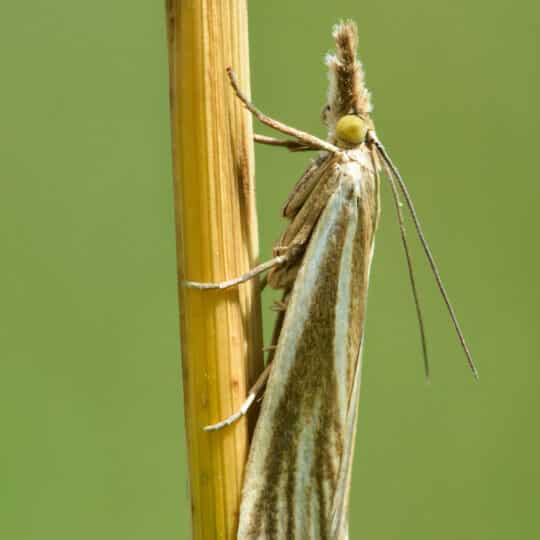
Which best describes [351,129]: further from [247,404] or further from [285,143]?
[247,404]

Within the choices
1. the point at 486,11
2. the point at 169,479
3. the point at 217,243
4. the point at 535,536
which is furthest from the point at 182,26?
the point at 486,11

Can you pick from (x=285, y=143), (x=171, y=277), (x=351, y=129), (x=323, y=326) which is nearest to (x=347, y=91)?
(x=351, y=129)

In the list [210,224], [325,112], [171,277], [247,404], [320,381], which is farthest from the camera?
[171,277]

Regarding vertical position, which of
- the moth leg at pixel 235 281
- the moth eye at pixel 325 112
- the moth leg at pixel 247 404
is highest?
the moth eye at pixel 325 112

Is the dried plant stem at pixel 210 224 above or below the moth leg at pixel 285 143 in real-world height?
below

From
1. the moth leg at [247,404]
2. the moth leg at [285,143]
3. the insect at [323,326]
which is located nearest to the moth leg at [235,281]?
the insect at [323,326]

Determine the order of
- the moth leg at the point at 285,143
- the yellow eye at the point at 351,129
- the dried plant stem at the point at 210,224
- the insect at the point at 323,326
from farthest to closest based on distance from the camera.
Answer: the moth leg at the point at 285,143, the yellow eye at the point at 351,129, the insect at the point at 323,326, the dried plant stem at the point at 210,224

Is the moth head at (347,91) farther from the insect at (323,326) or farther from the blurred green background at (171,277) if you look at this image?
the blurred green background at (171,277)
